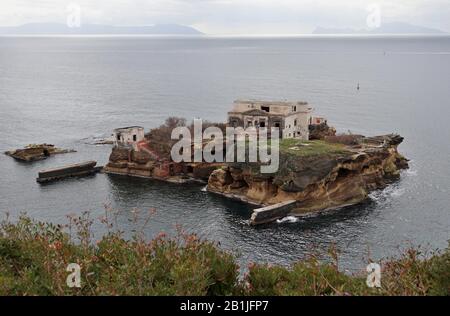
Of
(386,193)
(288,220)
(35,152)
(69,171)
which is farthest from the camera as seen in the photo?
(35,152)

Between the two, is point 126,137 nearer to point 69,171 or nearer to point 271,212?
point 69,171

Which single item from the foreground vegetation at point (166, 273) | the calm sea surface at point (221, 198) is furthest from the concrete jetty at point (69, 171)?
the foreground vegetation at point (166, 273)

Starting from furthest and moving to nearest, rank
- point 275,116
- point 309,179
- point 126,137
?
point 275,116 → point 126,137 → point 309,179

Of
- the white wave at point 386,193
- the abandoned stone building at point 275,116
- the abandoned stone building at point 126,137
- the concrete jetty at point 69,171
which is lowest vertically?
the white wave at point 386,193

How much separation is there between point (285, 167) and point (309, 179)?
3.57 m

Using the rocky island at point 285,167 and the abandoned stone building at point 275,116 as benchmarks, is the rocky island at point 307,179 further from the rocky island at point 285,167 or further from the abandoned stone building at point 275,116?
the abandoned stone building at point 275,116

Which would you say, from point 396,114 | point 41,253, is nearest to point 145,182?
point 41,253

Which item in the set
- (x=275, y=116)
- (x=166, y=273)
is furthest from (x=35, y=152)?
(x=166, y=273)

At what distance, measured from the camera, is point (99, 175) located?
8350 centimetres

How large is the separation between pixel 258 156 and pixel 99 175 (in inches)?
1070

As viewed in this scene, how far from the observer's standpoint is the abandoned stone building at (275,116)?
92312 mm

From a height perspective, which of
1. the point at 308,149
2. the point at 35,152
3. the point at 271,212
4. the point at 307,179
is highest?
the point at 308,149

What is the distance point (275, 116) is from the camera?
302 ft
